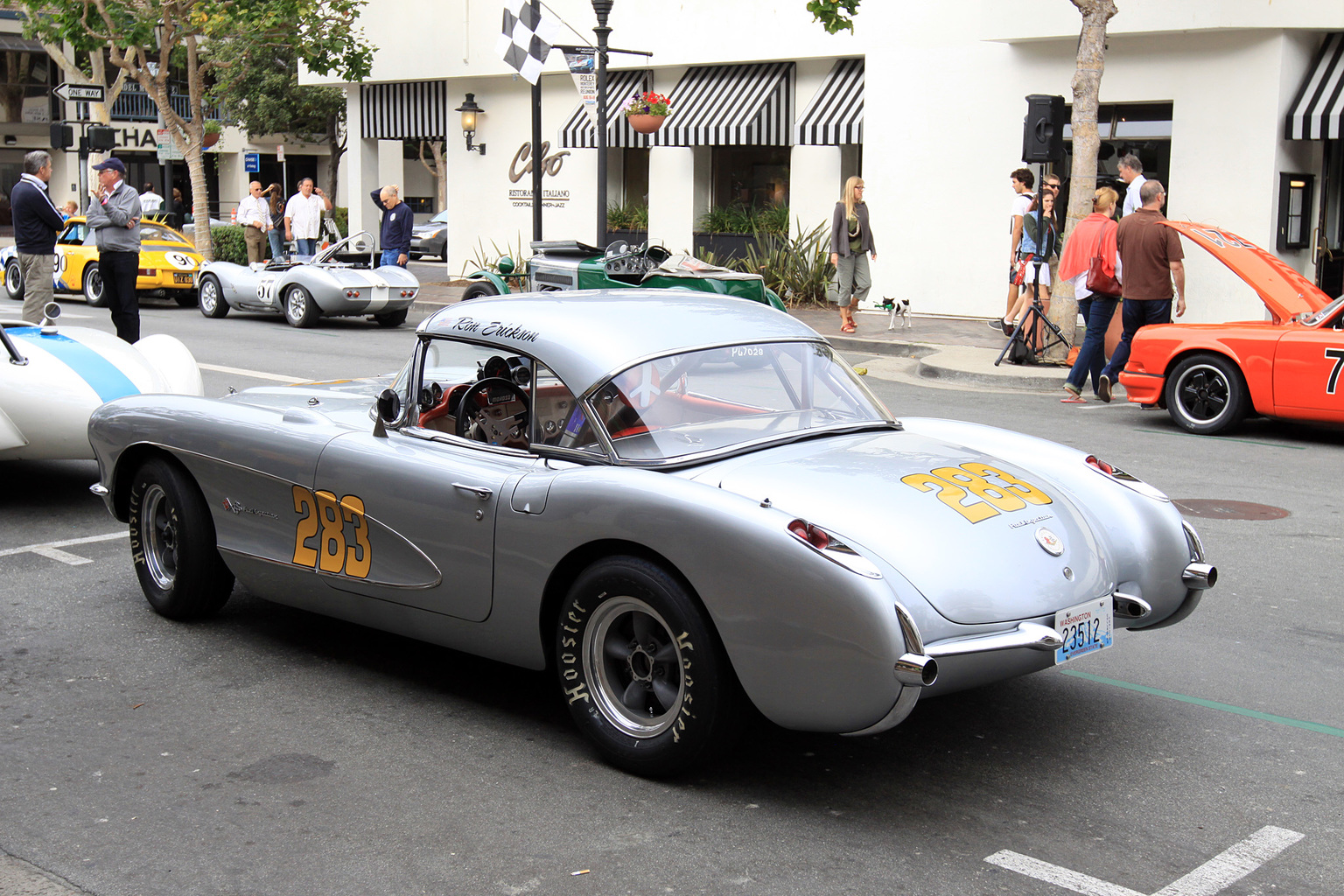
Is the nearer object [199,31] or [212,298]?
[212,298]

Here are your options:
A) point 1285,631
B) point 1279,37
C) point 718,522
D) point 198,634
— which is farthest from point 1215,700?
point 1279,37

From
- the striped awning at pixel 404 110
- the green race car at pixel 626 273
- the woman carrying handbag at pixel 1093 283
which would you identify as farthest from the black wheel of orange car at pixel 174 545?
the striped awning at pixel 404 110

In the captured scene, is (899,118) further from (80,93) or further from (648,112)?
(80,93)

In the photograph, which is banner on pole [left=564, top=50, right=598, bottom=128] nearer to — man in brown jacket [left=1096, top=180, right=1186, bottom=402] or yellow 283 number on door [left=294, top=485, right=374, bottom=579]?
man in brown jacket [left=1096, top=180, right=1186, bottom=402]

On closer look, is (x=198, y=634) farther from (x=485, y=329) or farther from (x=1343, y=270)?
(x=1343, y=270)

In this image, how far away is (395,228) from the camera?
797 inches

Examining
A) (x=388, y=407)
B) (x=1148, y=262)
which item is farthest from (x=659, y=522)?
(x=1148, y=262)

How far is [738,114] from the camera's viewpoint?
22672mm

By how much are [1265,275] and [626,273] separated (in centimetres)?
679

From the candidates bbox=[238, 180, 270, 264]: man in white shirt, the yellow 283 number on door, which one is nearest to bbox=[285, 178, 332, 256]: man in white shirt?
bbox=[238, 180, 270, 264]: man in white shirt

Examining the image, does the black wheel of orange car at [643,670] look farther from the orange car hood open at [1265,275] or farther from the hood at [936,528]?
the orange car hood open at [1265,275]

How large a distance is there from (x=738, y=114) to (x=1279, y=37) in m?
8.63

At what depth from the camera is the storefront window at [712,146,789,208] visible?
78.4 ft

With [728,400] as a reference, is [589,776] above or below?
below
